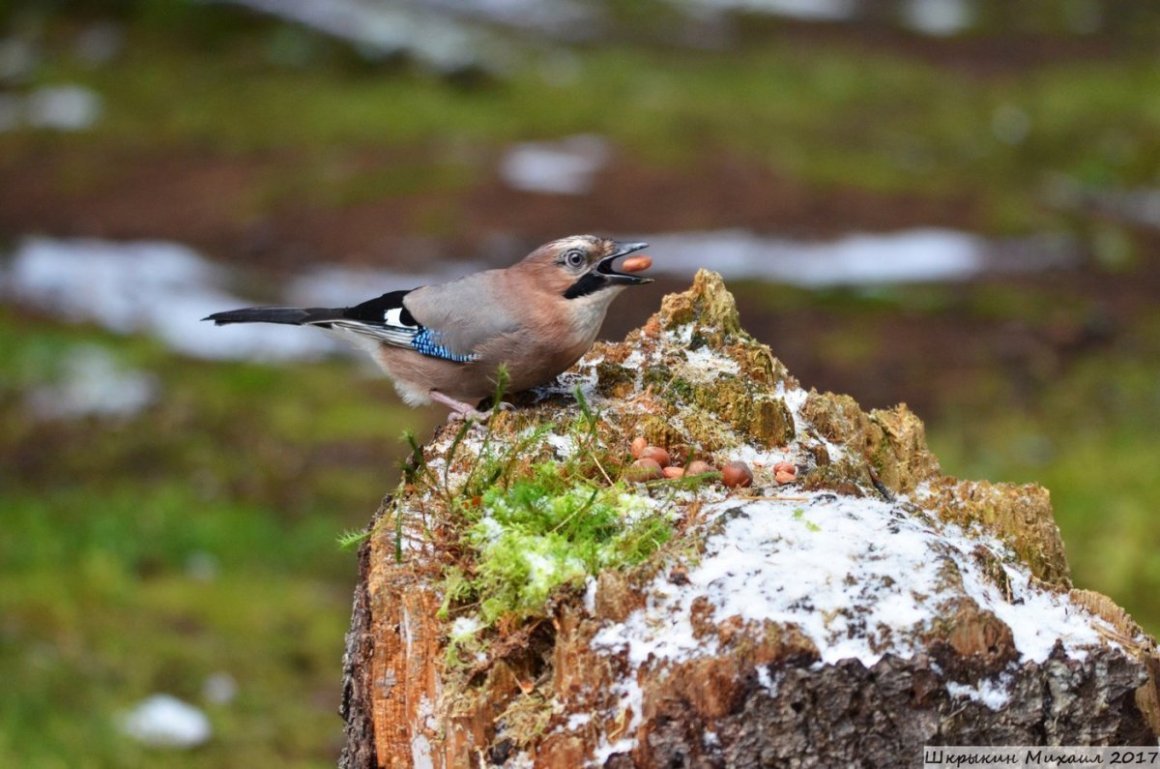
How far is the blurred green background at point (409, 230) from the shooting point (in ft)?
29.0

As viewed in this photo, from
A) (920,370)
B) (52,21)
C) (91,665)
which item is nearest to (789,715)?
(91,665)

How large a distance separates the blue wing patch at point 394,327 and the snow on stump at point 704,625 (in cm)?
93

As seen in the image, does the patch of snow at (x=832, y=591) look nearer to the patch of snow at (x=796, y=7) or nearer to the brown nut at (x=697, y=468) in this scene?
the brown nut at (x=697, y=468)

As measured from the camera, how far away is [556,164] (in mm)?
18062

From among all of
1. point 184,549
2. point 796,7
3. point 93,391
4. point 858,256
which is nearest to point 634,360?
point 184,549

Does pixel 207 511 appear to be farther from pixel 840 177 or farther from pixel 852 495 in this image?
pixel 840 177

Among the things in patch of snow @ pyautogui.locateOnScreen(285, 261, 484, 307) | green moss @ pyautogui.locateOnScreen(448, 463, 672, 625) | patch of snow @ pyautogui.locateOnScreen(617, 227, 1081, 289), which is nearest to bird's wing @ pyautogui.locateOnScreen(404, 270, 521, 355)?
green moss @ pyautogui.locateOnScreen(448, 463, 672, 625)

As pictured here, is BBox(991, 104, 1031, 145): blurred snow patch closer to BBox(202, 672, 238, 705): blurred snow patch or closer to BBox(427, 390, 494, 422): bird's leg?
BBox(202, 672, 238, 705): blurred snow patch

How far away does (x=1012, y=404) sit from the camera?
12.0m

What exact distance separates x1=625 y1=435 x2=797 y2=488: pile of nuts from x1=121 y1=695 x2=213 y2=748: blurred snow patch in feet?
12.0

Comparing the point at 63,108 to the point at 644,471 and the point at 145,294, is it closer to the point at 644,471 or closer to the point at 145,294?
the point at 145,294

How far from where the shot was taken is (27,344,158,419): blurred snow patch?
11758 mm

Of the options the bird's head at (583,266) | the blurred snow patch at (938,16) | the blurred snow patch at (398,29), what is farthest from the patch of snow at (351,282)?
the blurred snow patch at (938,16)

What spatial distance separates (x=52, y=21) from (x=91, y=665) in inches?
724
